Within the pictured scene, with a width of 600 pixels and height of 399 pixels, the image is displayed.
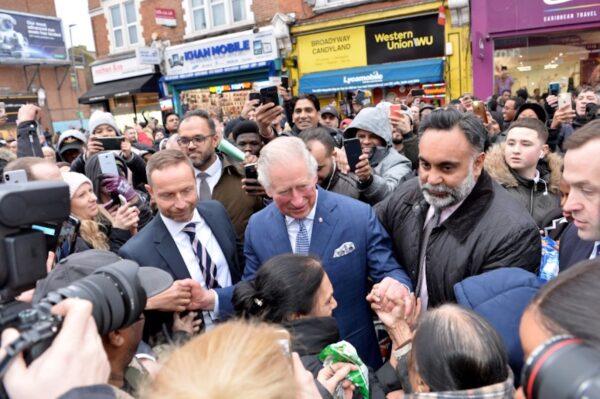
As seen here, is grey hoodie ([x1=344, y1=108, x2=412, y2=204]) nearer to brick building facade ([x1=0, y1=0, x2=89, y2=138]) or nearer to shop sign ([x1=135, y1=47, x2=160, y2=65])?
shop sign ([x1=135, y1=47, x2=160, y2=65])

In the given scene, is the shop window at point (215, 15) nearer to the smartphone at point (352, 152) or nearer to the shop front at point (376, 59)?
the shop front at point (376, 59)

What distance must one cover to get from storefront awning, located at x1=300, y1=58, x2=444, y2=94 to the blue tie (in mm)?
10876

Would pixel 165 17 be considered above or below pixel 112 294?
above

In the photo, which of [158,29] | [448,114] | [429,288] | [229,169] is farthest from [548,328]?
[158,29]

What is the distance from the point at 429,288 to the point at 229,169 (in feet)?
6.31

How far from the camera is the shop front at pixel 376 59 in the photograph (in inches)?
495

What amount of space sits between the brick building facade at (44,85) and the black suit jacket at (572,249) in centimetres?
2848

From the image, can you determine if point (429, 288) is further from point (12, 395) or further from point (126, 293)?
point (12, 395)

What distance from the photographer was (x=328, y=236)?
8.22ft

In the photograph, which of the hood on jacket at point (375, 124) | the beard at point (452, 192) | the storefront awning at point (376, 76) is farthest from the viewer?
the storefront awning at point (376, 76)

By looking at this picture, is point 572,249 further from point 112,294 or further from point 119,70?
point 119,70

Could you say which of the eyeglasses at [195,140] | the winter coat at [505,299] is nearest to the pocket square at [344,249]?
the winter coat at [505,299]

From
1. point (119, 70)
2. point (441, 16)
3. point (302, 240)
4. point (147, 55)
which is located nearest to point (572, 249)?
point (302, 240)

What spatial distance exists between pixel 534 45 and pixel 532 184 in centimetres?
1033
